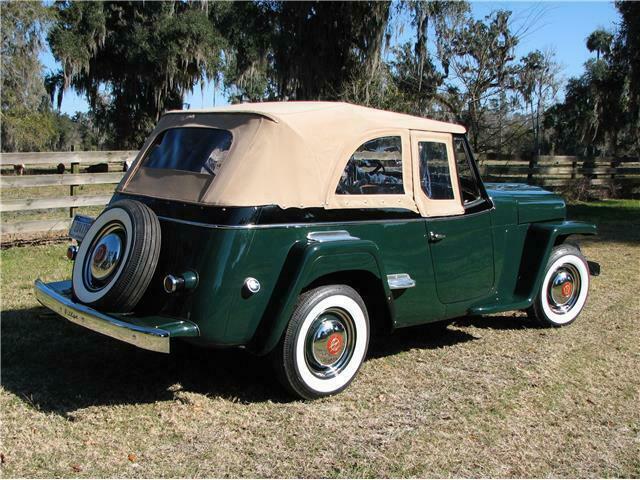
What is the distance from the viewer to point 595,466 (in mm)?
3475

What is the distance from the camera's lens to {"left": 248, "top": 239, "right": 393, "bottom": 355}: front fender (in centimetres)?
387

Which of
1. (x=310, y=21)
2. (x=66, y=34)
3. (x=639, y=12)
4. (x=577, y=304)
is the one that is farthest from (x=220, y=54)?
(x=577, y=304)

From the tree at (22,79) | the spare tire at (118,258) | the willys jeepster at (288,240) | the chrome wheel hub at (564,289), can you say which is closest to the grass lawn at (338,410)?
the chrome wheel hub at (564,289)

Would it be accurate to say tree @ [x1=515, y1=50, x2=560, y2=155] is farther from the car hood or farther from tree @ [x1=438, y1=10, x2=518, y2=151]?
the car hood

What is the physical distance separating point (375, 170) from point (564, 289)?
2593 millimetres

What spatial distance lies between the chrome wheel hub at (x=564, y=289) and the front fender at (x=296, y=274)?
105 inches

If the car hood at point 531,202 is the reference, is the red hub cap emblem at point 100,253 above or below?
below

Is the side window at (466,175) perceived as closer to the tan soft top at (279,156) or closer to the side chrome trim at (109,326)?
the tan soft top at (279,156)

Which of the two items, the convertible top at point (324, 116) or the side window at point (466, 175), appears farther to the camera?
the side window at point (466, 175)

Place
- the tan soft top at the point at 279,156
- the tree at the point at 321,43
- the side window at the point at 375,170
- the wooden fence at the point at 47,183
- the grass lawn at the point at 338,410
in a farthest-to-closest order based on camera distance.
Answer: the tree at the point at 321,43 < the wooden fence at the point at 47,183 < the side window at the point at 375,170 < the tan soft top at the point at 279,156 < the grass lawn at the point at 338,410

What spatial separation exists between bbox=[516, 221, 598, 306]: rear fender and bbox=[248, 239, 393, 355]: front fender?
2173 millimetres

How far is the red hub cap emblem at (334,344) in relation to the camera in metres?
4.21

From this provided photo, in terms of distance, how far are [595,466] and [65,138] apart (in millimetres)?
69385

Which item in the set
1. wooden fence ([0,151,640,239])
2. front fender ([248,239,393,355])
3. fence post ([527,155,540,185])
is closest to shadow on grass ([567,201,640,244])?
wooden fence ([0,151,640,239])
